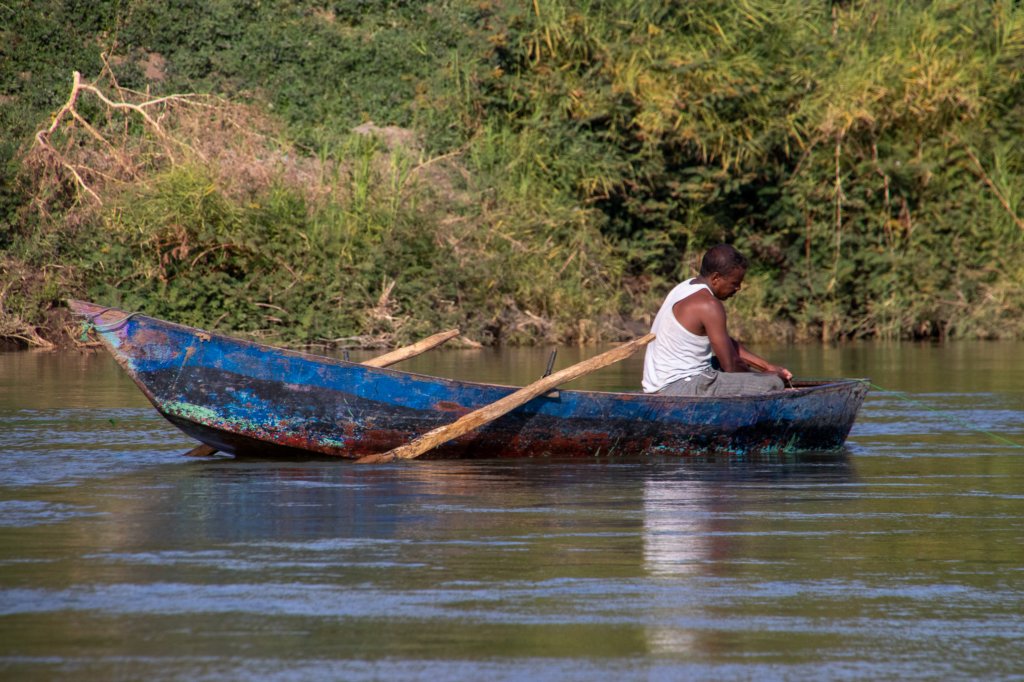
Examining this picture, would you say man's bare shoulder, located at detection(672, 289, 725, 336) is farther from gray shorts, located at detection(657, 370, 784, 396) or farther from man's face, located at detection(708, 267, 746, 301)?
gray shorts, located at detection(657, 370, 784, 396)

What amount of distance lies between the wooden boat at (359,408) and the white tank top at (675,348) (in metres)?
0.31

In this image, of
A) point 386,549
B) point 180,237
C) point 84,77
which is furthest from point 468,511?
point 84,77

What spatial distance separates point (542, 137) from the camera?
961 inches

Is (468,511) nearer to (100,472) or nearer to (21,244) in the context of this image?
(100,472)

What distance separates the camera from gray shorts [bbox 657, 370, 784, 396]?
9.97 m

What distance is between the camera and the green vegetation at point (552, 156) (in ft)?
69.6

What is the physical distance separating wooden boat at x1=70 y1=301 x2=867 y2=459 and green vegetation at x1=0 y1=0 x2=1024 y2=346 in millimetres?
11357

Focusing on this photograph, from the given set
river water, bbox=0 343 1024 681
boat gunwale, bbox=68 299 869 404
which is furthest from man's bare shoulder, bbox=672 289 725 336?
river water, bbox=0 343 1024 681

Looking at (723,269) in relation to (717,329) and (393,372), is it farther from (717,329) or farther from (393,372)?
(393,372)

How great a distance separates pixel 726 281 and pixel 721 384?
698 mm

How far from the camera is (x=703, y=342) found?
9906mm

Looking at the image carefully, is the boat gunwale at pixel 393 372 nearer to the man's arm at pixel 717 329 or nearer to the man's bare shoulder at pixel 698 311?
the man's arm at pixel 717 329

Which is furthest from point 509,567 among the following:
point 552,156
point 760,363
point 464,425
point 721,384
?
point 552,156

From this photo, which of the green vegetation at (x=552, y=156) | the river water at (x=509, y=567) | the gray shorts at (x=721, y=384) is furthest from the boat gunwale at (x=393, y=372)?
the green vegetation at (x=552, y=156)
